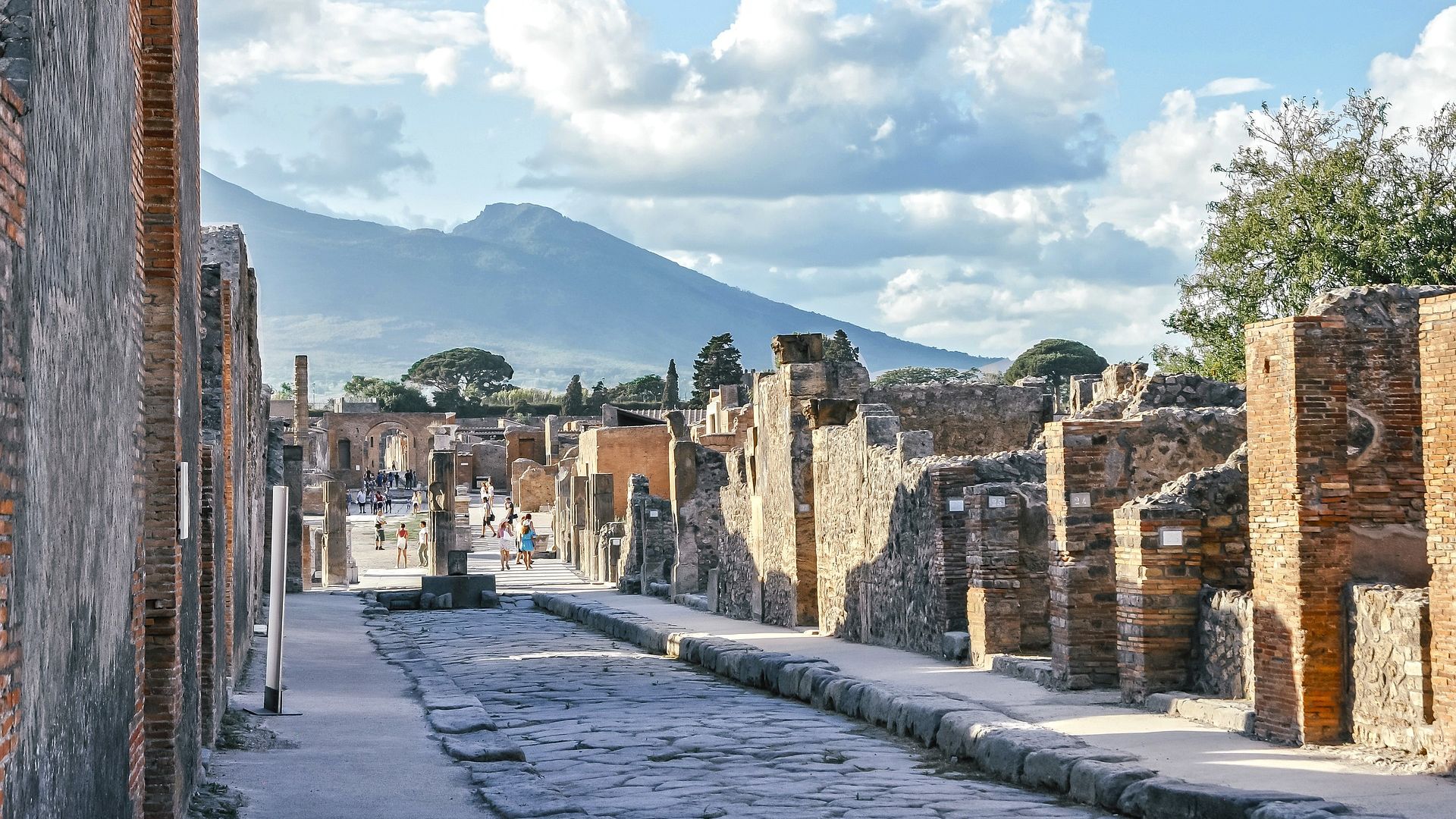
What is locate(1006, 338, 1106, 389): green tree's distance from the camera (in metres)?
109

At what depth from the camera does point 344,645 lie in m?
19.5

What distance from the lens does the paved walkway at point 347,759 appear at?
28.2ft

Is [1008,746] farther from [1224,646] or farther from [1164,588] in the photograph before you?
[1164,588]

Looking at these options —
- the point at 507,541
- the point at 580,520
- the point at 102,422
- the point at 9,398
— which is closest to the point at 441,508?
the point at 580,520

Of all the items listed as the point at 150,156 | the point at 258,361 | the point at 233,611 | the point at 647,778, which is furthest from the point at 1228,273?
the point at 150,156

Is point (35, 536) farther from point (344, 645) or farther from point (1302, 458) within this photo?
point (344, 645)

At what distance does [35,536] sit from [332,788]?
17.0 ft

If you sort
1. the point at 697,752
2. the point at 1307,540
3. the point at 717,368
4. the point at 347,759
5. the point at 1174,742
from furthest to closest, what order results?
the point at 717,368 < the point at 697,752 < the point at 347,759 < the point at 1174,742 < the point at 1307,540

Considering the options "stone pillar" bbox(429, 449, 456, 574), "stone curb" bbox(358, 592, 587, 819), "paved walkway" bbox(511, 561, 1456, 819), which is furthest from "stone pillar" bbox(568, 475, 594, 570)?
"paved walkway" bbox(511, 561, 1456, 819)

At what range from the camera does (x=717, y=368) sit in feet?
305

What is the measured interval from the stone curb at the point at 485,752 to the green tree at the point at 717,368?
247 ft

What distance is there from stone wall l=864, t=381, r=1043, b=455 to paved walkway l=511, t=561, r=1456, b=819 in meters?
6.98

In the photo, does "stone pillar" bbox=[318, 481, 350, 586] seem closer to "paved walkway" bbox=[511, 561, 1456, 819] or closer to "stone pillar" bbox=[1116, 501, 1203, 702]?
"paved walkway" bbox=[511, 561, 1456, 819]

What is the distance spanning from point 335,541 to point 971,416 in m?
15.7
